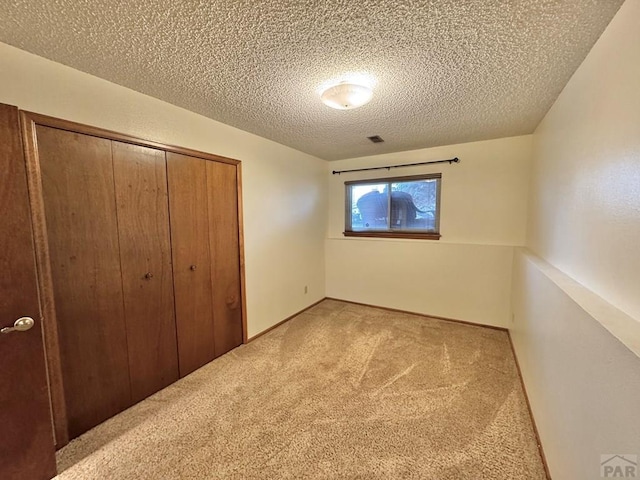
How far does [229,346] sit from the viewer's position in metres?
2.73

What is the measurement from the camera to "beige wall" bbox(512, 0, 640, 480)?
2.79 ft

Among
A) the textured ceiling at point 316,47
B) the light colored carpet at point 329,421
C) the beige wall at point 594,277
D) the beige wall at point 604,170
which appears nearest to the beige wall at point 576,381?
the beige wall at point 594,277

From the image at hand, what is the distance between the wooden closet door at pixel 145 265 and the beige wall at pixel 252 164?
25cm

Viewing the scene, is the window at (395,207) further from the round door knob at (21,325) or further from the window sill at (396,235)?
the round door knob at (21,325)

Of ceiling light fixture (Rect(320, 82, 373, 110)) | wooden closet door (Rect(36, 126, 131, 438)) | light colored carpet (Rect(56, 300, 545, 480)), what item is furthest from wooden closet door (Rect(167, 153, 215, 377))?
ceiling light fixture (Rect(320, 82, 373, 110))

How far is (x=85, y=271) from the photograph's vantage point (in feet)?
5.54

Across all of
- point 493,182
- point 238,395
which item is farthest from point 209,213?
point 493,182

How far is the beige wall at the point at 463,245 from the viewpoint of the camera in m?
3.09

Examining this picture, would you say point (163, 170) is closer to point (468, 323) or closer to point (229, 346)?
point (229, 346)

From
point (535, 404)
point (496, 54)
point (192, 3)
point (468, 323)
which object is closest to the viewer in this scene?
point (192, 3)

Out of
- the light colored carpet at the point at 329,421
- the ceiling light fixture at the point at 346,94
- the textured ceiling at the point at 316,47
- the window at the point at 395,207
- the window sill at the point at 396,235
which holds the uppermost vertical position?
the textured ceiling at the point at 316,47

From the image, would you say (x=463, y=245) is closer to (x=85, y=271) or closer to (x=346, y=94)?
(x=346, y=94)

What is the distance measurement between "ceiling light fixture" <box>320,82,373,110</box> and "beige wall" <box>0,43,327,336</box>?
1.26 meters

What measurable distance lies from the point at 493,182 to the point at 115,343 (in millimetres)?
4053
